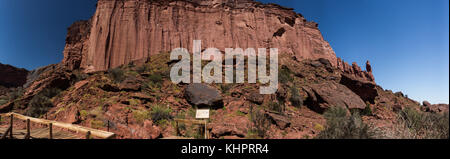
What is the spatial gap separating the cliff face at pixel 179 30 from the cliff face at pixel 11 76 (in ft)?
76.7

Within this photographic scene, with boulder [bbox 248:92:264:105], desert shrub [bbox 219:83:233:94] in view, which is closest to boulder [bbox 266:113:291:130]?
boulder [bbox 248:92:264:105]

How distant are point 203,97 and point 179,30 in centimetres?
2457

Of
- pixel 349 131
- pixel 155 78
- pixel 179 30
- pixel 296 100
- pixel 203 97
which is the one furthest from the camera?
pixel 179 30

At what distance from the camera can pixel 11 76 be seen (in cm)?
4556

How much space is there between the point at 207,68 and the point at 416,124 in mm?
14526

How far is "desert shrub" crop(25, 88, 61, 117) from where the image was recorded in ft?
34.7

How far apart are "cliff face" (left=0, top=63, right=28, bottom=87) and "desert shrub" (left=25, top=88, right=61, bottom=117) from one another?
159 ft

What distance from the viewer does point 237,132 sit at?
23.6ft

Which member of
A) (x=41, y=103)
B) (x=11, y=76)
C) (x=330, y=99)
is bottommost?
(x=41, y=103)

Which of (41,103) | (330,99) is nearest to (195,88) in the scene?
(330,99)

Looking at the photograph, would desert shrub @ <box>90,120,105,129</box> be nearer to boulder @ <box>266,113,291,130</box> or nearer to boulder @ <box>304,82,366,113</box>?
boulder @ <box>266,113,291,130</box>

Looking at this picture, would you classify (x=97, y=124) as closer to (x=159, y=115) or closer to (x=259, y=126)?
(x=159, y=115)

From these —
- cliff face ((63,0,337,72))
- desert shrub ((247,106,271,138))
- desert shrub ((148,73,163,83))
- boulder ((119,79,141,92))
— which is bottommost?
desert shrub ((247,106,271,138))
